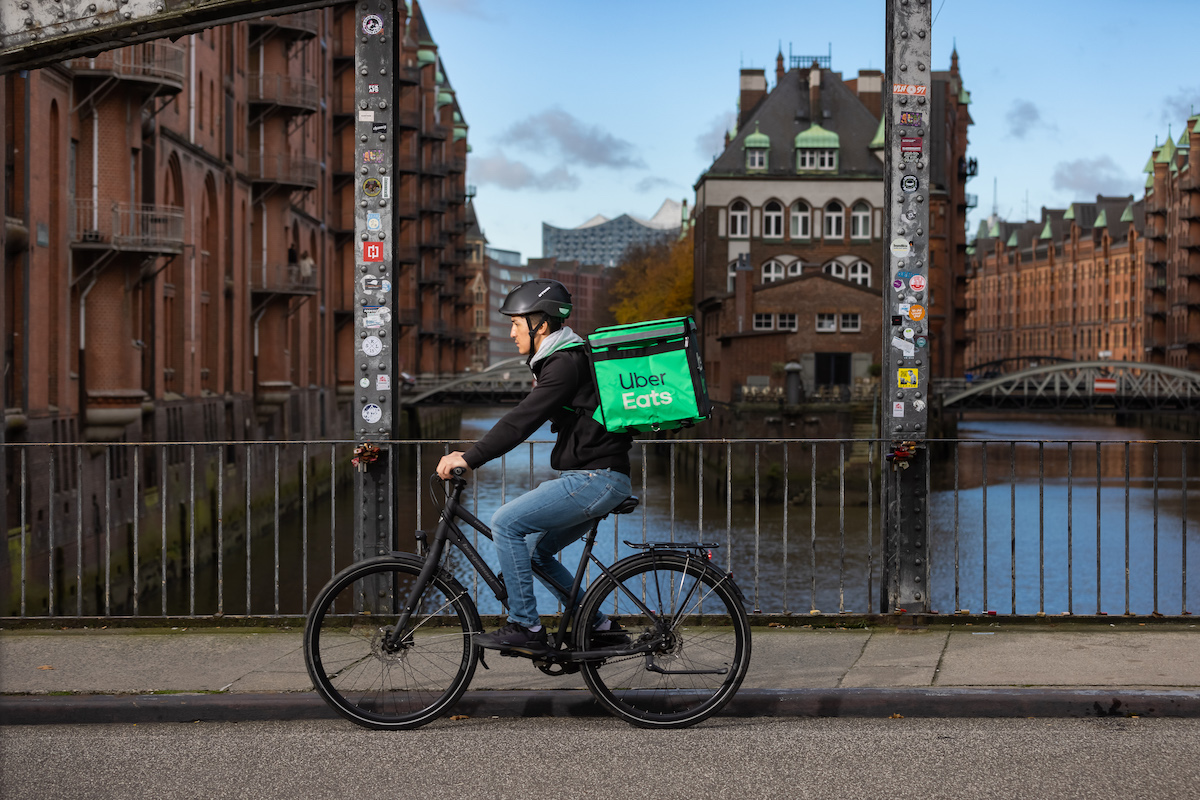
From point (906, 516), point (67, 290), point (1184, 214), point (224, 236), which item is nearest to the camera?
point (906, 516)

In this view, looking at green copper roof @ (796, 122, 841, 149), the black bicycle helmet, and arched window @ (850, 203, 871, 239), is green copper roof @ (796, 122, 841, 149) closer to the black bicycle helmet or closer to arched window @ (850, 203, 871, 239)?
arched window @ (850, 203, 871, 239)

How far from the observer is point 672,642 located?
6.05 m

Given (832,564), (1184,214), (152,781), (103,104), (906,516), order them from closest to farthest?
(152,781), (906,516), (103,104), (832,564), (1184,214)

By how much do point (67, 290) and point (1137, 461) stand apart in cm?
5542

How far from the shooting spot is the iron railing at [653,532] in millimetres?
19894

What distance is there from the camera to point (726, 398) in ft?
214

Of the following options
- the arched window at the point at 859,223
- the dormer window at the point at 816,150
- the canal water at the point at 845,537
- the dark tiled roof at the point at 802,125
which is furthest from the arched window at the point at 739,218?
the canal water at the point at 845,537

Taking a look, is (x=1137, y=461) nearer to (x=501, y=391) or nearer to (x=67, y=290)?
(x=501, y=391)

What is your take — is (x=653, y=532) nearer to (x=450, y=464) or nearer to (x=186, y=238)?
(x=186, y=238)

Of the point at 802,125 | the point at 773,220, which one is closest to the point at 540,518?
the point at 773,220

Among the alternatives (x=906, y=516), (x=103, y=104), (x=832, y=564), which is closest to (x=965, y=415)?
(x=832, y=564)

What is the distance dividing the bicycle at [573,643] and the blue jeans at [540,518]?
0.11 metres

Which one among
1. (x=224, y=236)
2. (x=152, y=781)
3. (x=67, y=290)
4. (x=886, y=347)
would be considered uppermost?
(x=224, y=236)

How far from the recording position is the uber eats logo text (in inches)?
225
